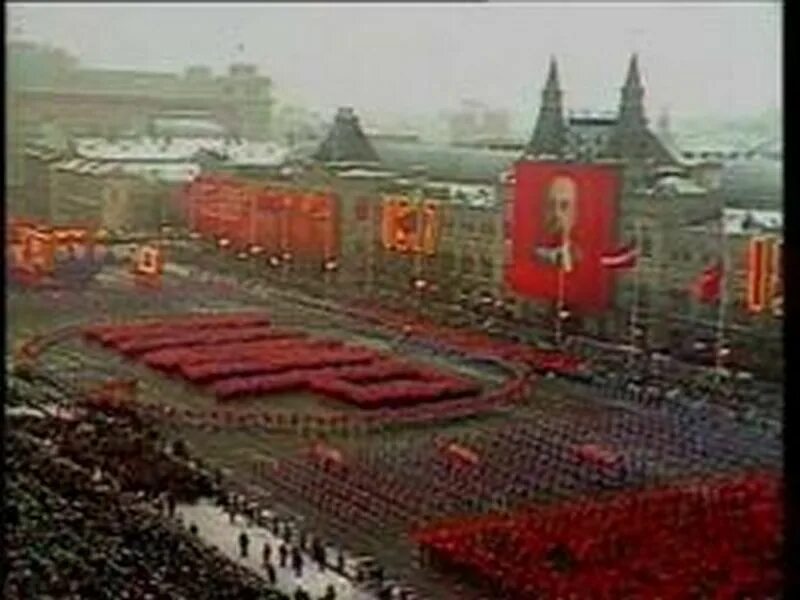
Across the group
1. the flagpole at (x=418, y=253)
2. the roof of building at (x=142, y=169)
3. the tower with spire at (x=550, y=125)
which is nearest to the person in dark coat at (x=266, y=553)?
the flagpole at (x=418, y=253)

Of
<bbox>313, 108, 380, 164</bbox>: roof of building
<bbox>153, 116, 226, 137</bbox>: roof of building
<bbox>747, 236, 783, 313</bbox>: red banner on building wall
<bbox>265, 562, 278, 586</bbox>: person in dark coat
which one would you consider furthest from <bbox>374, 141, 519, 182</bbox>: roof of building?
<bbox>265, 562, 278, 586</bbox>: person in dark coat

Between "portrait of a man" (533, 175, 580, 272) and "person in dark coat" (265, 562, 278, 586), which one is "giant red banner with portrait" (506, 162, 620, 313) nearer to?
"portrait of a man" (533, 175, 580, 272)

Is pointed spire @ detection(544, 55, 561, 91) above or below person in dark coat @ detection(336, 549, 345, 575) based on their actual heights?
above

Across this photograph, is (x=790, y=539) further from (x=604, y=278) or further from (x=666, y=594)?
(x=604, y=278)

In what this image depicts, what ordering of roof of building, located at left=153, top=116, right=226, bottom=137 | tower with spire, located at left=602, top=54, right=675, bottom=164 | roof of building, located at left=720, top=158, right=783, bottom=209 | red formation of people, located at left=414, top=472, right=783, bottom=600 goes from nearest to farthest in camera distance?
→ 1. roof of building, located at left=720, top=158, right=783, bottom=209
2. red formation of people, located at left=414, top=472, right=783, bottom=600
3. tower with spire, located at left=602, top=54, right=675, bottom=164
4. roof of building, located at left=153, top=116, right=226, bottom=137

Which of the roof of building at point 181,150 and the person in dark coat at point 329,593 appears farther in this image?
the roof of building at point 181,150

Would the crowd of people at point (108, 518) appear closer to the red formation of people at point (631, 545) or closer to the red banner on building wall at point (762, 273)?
the red formation of people at point (631, 545)
